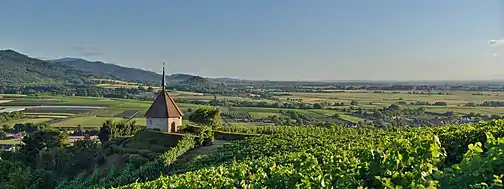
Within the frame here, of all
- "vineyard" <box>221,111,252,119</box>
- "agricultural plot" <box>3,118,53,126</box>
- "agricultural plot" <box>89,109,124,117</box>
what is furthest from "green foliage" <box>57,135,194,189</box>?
"agricultural plot" <box>89,109,124,117</box>

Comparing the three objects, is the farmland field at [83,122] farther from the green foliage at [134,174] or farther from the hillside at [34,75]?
the hillside at [34,75]

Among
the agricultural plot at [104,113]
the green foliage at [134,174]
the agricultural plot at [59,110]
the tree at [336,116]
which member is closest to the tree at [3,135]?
the agricultural plot at [104,113]

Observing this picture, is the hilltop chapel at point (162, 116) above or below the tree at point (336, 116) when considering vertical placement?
above

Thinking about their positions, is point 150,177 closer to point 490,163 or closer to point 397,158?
point 397,158

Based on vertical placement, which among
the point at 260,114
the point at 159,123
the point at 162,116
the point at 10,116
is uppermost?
the point at 162,116

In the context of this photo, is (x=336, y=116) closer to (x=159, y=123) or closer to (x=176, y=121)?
(x=176, y=121)

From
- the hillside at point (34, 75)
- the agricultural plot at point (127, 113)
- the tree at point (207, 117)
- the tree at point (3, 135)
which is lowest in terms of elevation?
the tree at point (3, 135)

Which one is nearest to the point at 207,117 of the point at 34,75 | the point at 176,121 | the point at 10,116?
the point at 176,121

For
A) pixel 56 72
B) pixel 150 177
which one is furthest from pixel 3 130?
pixel 56 72

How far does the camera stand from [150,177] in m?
23.8

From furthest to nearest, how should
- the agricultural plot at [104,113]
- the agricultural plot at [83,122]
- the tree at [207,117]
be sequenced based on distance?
the agricultural plot at [104,113] < the agricultural plot at [83,122] < the tree at [207,117]

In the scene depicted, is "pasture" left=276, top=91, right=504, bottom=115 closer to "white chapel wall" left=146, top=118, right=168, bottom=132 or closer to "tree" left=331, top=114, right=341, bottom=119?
"tree" left=331, top=114, right=341, bottom=119

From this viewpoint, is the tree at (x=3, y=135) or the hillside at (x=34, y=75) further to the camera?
the hillside at (x=34, y=75)

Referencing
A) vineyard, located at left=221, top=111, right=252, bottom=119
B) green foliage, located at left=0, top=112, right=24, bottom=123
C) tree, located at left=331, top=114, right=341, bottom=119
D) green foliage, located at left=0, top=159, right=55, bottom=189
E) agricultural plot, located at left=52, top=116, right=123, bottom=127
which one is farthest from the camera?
green foliage, located at left=0, top=112, right=24, bottom=123
